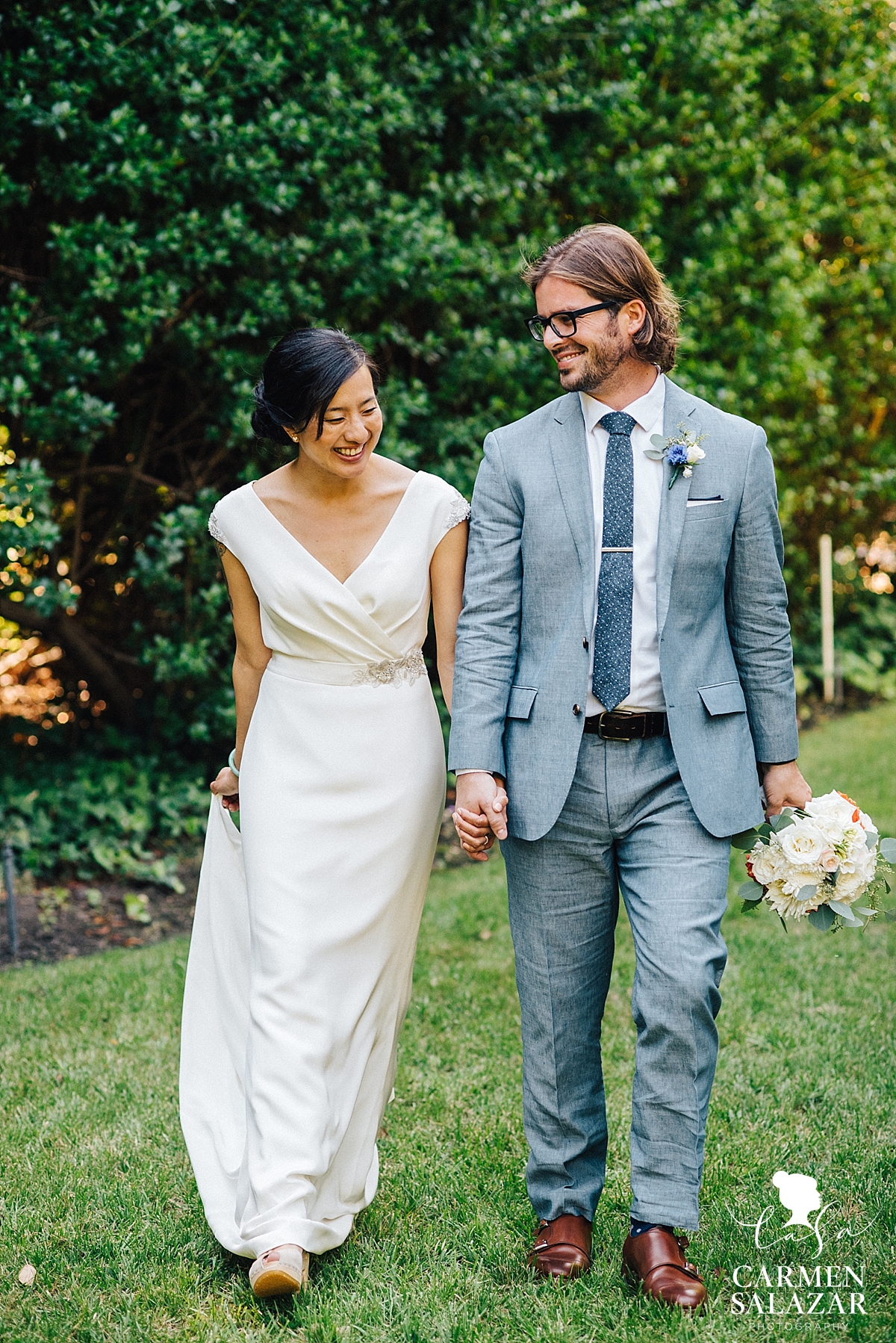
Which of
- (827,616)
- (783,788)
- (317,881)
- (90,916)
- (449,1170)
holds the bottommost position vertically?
(827,616)

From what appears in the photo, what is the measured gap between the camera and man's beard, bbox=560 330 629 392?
3.03 metres

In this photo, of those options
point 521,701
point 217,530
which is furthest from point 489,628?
point 217,530

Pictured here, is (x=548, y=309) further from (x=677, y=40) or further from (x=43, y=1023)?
(x=677, y=40)

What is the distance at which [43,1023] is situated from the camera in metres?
4.86

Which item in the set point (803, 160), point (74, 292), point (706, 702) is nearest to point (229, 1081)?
point (706, 702)

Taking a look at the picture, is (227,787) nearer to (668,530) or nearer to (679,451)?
(668,530)

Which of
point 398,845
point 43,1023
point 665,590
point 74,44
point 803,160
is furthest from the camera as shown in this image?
point 803,160

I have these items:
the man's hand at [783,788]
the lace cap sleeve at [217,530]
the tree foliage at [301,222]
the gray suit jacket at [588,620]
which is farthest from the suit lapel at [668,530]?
the tree foliage at [301,222]

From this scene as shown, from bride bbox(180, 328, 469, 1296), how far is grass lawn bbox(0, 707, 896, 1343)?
19cm

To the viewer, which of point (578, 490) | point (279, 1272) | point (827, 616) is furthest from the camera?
point (827, 616)

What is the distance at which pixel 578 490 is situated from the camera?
3.00m

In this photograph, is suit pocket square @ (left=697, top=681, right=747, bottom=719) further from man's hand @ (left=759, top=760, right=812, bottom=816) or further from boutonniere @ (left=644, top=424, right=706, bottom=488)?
boutonniere @ (left=644, top=424, right=706, bottom=488)

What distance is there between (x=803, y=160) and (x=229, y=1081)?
29.0ft

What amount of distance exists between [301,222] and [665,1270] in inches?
215
